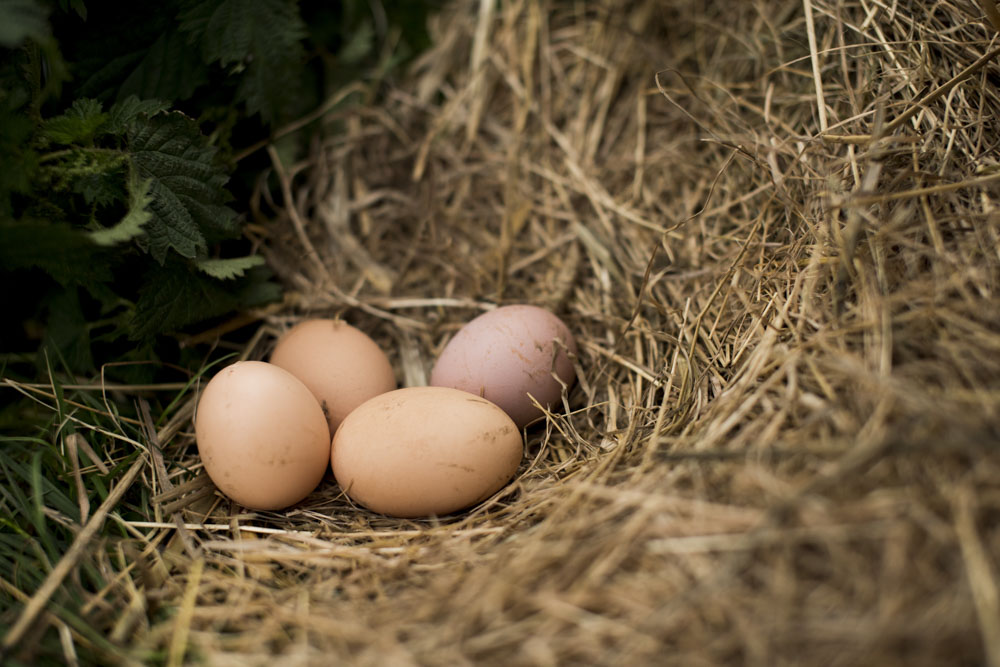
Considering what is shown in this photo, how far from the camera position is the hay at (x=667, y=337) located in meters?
0.90

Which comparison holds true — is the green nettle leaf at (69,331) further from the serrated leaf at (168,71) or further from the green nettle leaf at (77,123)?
the serrated leaf at (168,71)

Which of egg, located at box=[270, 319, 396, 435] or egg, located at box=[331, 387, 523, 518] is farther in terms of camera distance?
egg, located at box=[270, 319, 396, 435]

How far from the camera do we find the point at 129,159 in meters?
1.47

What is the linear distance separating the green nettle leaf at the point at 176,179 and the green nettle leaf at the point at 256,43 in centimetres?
24

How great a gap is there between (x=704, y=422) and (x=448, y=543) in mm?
542

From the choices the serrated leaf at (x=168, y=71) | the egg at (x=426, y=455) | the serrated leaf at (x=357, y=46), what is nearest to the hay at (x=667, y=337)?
the egg at (x=426, y=455)

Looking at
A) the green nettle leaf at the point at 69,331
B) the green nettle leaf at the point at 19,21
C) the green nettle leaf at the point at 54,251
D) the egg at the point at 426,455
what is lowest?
the egg at the point at 426,455

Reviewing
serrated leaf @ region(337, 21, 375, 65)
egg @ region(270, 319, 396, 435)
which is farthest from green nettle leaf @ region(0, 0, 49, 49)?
serrated leaf @ region(337, 21, 375, 65)

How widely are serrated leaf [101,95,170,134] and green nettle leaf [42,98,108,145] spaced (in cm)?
4

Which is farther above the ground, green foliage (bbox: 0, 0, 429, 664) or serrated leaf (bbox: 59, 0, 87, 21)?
serrated leaf (bbox: 59, 0, 87, 21)

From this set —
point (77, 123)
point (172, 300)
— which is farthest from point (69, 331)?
point (77, 123)

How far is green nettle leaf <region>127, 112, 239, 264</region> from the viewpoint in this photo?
1494 mm

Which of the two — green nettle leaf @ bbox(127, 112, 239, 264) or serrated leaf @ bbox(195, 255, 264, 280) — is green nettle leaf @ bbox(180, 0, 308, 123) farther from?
serrated leaf @ bbox(195, 255, 264, 280)

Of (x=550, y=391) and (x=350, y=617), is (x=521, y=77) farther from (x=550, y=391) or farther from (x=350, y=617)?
(x=350, y=617)
